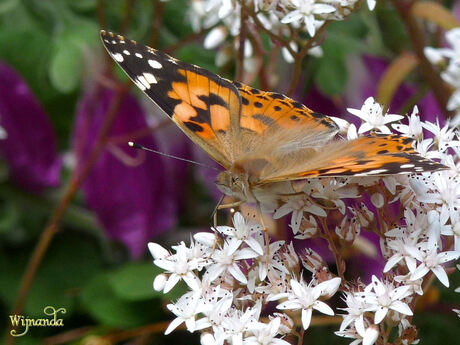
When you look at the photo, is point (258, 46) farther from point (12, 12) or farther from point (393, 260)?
point (12, 12)

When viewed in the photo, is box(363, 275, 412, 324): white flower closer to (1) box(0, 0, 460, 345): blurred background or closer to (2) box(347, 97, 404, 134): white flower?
(2) box(347, 97, 404, 134): white flower

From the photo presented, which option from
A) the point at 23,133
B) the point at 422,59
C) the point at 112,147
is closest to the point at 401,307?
the point at 422,59

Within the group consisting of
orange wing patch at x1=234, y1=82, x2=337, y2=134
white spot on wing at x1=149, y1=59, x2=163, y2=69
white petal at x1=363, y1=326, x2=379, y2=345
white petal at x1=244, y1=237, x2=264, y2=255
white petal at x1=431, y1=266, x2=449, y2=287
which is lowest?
white petal at x1=363, y1=326, x2=379, y2=345

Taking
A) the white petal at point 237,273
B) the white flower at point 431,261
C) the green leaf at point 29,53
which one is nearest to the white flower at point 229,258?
the white petal at point 237,273

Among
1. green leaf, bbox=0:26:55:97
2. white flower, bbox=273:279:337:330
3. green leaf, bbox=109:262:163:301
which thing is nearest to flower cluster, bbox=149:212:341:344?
white flower, bbox=273:279:337:330

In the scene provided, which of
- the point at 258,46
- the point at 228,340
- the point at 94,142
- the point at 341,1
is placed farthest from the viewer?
the point at 94,142

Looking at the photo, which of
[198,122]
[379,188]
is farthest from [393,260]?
[198,122]

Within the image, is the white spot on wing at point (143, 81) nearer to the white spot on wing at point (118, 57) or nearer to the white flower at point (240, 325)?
the white spot on wing at point (118, 57)
